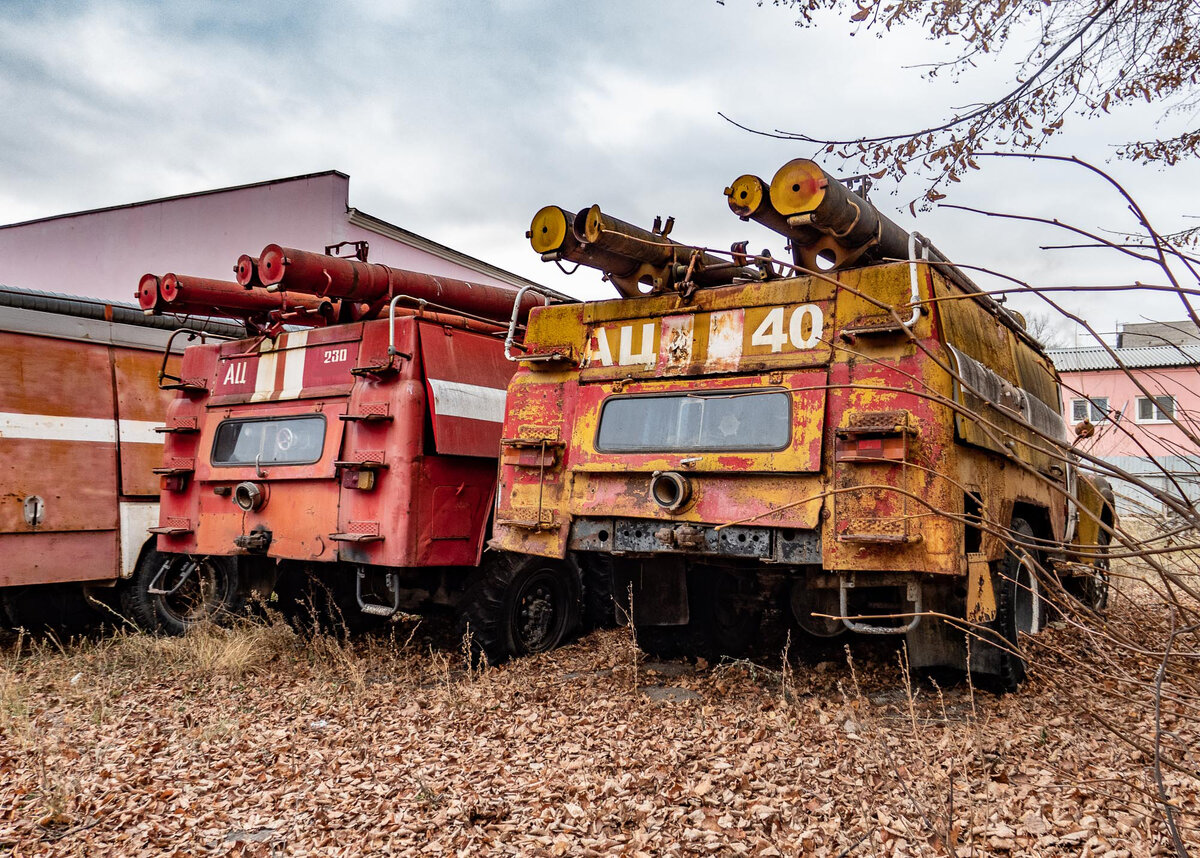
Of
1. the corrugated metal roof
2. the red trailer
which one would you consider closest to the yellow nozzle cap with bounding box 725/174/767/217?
the red trailer

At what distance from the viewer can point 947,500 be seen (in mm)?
4852

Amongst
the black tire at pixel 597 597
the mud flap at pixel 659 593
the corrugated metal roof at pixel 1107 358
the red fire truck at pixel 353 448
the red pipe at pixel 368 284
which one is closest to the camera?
the mud flap at pixel 659 593

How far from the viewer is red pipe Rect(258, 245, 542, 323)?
22.9 feet

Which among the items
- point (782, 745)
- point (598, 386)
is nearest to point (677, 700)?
point (782, 745)

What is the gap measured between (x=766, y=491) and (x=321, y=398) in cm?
371

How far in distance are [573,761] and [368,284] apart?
172 inches

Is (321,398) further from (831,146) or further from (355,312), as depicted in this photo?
(831,146)

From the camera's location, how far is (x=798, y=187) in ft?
16.7

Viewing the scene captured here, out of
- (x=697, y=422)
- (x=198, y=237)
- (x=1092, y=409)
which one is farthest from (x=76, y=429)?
(x=1092, y=409)

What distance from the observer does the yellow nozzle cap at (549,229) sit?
5738 mm

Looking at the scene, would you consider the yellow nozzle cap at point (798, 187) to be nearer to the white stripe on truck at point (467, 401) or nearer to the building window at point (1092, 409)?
the building window at point (1092, 409)

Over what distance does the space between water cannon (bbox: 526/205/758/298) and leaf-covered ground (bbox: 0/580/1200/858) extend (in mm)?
2647

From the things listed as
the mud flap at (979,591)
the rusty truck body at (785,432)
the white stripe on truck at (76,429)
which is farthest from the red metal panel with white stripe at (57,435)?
the mud flap at (979,591)

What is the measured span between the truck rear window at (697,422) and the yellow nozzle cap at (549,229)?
108cm
